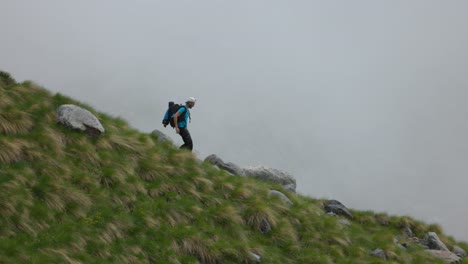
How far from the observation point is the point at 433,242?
25.9 meters

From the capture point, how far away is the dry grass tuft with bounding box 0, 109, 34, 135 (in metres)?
15.8

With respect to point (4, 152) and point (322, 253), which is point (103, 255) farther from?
point (322, 253)

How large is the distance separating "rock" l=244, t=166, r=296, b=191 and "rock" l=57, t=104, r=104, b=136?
11405 millimetres

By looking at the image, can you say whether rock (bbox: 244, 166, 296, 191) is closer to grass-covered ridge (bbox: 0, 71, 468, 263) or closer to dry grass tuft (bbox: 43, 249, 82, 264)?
grass-covered ridge (bbox: 0, 71, 468, 263)

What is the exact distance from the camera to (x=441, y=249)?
83.7ft

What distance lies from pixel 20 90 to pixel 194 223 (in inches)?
406

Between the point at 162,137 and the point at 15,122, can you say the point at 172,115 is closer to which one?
the point at 162,137

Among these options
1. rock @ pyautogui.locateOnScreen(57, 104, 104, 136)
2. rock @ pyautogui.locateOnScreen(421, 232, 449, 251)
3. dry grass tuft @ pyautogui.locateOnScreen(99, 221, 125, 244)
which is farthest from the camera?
rock @ pyautogui.locateOnScreen(421, 232, 449, 251)

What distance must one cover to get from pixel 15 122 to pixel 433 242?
24.2 metres

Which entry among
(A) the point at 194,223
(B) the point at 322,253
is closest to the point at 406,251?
(B) the point at 322,253

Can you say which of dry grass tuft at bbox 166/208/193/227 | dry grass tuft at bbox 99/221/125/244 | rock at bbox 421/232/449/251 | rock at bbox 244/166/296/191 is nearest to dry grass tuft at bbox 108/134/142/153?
dry grass tuft at bbox 166/208/193/227

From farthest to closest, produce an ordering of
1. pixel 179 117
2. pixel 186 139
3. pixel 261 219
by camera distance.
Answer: pixel 186 139 < pixel 179 117 < pixel 261 219

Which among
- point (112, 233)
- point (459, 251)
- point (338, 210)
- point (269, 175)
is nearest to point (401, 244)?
point (338, 210)

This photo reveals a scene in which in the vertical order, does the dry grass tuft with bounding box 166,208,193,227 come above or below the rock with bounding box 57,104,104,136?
below
